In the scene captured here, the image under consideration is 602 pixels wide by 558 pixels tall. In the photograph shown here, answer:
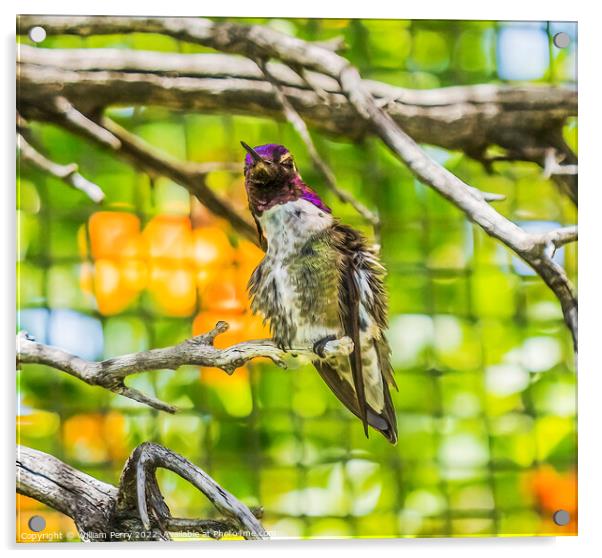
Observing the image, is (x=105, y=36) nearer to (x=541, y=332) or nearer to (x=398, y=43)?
(x=398, y=43)

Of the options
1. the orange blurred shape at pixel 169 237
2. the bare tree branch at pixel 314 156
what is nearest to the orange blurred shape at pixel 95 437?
the orange blurred shape at pixel 169 237

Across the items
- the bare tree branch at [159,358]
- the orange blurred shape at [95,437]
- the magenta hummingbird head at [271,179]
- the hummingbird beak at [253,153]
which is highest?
the hummingbird beak at [253,153]

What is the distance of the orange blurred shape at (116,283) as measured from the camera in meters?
1.32

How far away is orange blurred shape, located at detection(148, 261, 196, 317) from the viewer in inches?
52.2

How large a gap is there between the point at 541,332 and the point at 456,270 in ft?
0.62

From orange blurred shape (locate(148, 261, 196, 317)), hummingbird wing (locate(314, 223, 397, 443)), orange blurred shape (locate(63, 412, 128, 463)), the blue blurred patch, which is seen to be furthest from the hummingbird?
the blue blurred patch

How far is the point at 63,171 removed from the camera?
1.32 metres

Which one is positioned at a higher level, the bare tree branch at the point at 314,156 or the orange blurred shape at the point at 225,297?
the bare tree branch at the point at 314,156

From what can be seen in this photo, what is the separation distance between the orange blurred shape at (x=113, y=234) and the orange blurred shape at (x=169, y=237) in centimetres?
2

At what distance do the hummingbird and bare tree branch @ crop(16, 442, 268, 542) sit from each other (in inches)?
10.6

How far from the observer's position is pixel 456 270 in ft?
4.48

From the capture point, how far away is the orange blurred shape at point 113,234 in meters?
1.32

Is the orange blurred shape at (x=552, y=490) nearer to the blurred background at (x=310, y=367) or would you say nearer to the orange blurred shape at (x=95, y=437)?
the blurred background at (x=310, y=367)
